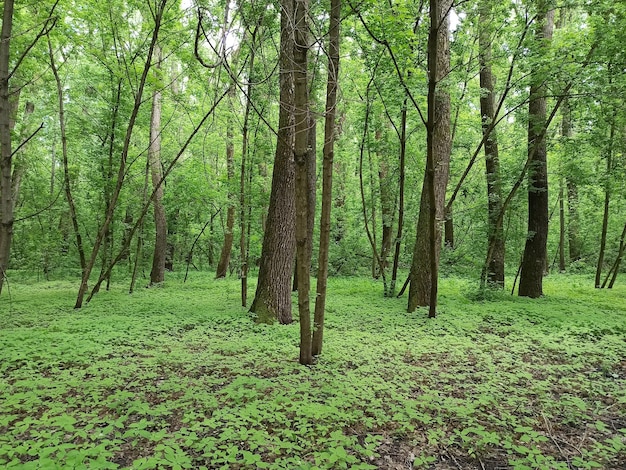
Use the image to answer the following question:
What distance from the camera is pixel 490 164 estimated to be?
28.3 ft

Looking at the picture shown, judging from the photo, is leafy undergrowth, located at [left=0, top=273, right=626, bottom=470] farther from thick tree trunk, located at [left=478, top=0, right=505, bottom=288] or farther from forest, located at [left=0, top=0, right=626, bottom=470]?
thick tree trunk, located at [left=478, top=0, right=505, bottom=288]

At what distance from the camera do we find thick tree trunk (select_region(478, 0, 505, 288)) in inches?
261

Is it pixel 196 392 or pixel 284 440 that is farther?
pixel 196 392

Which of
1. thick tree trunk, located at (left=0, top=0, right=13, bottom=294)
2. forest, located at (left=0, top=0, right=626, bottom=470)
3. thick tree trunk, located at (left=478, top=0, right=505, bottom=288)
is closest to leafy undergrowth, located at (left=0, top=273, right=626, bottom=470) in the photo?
forest, located at (left=0, top=0, right=626, bottom=470)

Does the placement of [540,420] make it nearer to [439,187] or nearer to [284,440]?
[284,440]

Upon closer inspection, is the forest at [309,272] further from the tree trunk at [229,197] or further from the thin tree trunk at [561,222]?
the thin tree trunk at [561,222]

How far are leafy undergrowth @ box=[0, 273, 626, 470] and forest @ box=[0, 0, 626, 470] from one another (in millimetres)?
24

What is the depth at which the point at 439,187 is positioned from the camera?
6785 mm

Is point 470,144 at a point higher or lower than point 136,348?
higher

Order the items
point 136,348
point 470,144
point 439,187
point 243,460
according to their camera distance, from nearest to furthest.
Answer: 1. point 243,460
2. point 136,348
3. point 439,187
4. point 470,144

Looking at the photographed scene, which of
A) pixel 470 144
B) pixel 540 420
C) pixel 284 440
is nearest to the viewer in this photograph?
pixel 284 440

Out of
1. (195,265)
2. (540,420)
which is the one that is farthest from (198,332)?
(195,265)

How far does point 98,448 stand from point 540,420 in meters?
3.26

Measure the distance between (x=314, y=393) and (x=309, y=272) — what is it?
140cm
